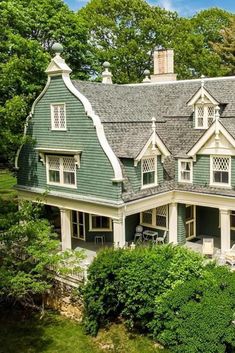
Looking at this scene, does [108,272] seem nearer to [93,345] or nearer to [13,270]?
[93,345]

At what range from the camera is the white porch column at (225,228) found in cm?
2164

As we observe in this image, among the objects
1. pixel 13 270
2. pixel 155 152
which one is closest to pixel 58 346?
pixel 13 270

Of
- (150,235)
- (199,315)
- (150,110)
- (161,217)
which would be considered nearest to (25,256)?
(150,235)

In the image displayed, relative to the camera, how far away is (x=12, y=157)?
28484 millimetres

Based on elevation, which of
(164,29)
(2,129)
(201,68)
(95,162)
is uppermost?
(164,29)

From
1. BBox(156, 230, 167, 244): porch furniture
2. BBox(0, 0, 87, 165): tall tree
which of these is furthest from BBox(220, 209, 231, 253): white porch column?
BBox(0, 0, 87, 165): tall tree

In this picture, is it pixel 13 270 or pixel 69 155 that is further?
pixel 69 155

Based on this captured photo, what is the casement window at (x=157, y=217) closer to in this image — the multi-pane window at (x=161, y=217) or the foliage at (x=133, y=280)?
the multi-pane window at (x=161, y=217)

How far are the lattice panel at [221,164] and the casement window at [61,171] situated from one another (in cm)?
729

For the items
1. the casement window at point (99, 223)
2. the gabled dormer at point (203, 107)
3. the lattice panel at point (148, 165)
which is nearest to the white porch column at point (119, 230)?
the lattice panel at point (148, 165)

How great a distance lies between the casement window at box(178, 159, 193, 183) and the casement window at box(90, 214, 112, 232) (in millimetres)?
4934

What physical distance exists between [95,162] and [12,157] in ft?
31.8

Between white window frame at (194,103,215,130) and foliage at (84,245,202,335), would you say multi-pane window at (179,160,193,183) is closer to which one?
white window frame at (194,103,215,130)

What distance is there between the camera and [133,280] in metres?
16.2
